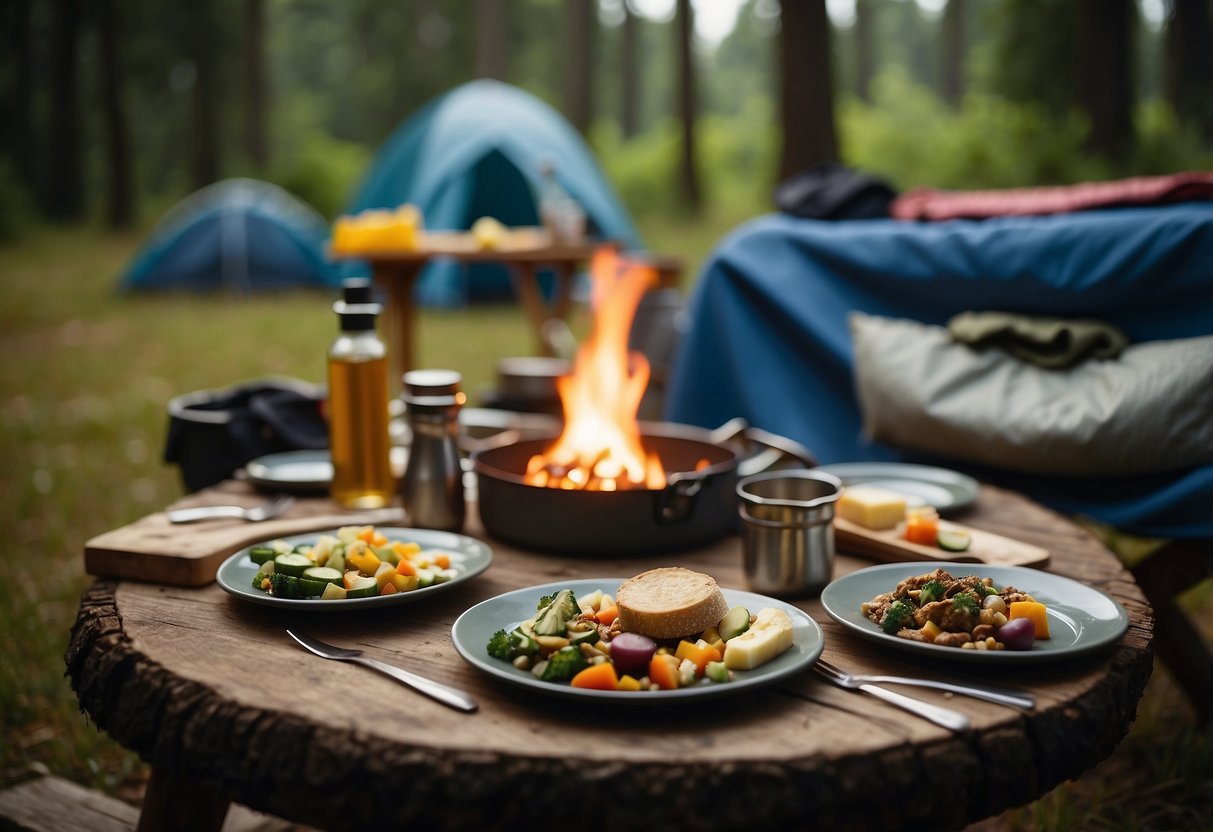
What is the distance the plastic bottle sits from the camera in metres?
2.07

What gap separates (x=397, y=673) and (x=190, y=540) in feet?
2.18

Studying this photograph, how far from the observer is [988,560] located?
6.11ft

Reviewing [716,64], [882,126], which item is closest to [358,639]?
[882,126]

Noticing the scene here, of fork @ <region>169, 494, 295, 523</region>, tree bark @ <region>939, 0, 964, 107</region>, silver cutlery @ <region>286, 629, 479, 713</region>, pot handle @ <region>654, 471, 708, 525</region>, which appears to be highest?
tree bark @ <region>939, 0, 964, 107</region>

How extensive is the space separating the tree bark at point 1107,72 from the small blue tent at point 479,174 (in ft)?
13.8

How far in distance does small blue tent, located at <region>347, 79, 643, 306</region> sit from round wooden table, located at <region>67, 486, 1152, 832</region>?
8.91m

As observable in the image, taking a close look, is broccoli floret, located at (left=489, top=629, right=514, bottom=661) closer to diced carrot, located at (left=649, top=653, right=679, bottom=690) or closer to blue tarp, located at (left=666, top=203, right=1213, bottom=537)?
diced carrot, located at (left=649, top=653, right=679, bottom=690)

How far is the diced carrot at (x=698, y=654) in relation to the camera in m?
1.34

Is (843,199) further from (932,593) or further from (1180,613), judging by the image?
(932,593)

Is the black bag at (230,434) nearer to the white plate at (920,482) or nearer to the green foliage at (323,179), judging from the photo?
the white plate at (920,482)

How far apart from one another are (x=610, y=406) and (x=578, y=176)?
28.1 feet

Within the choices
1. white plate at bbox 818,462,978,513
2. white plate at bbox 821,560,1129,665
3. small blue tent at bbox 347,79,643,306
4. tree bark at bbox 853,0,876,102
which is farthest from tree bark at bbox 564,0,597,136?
white plate at bbox 821,560,1129,665

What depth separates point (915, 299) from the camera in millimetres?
3311

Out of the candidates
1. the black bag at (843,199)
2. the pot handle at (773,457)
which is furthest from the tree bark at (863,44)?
the pot handle at (773,457)
